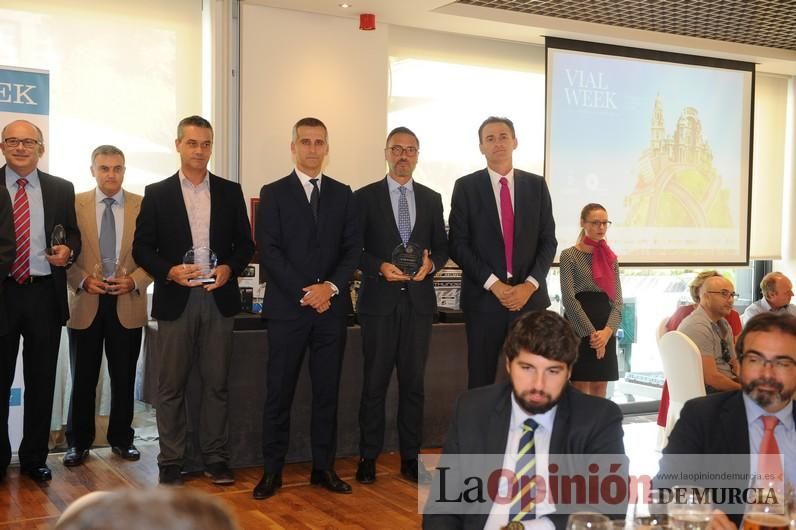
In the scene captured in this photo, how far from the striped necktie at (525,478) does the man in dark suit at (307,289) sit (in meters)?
2.30

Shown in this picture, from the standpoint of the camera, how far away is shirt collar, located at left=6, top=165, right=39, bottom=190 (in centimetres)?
459

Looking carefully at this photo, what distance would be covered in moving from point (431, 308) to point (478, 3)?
2.70m

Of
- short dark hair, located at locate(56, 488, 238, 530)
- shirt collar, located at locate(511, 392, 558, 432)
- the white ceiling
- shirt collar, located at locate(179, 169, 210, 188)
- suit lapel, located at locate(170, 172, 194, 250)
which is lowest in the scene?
shirt collar, located at locate(511, 392, 558, 432)

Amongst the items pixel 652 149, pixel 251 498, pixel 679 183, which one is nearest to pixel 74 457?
pixel 251 498

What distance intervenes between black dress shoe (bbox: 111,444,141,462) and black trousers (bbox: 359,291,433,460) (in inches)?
55.3

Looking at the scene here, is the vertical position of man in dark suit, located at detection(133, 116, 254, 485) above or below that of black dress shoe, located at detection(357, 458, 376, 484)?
above

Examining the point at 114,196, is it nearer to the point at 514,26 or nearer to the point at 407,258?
the point at 407,258

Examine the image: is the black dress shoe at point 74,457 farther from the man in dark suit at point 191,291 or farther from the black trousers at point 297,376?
the black trousers at point 297,376

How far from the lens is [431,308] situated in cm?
484

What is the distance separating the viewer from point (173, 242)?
4598mm

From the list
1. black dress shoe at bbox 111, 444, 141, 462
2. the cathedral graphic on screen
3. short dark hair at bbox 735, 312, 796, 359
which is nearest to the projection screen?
the cathedral graphic on screen

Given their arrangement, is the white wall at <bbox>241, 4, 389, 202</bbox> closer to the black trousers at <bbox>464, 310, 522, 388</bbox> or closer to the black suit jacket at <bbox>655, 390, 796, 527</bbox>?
the black trousers at <bbox>464, 310, 522, 388</bbox>

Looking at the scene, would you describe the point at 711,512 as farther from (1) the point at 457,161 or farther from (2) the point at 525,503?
(1) the point at 457,161

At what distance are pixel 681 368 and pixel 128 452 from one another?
3239mm
